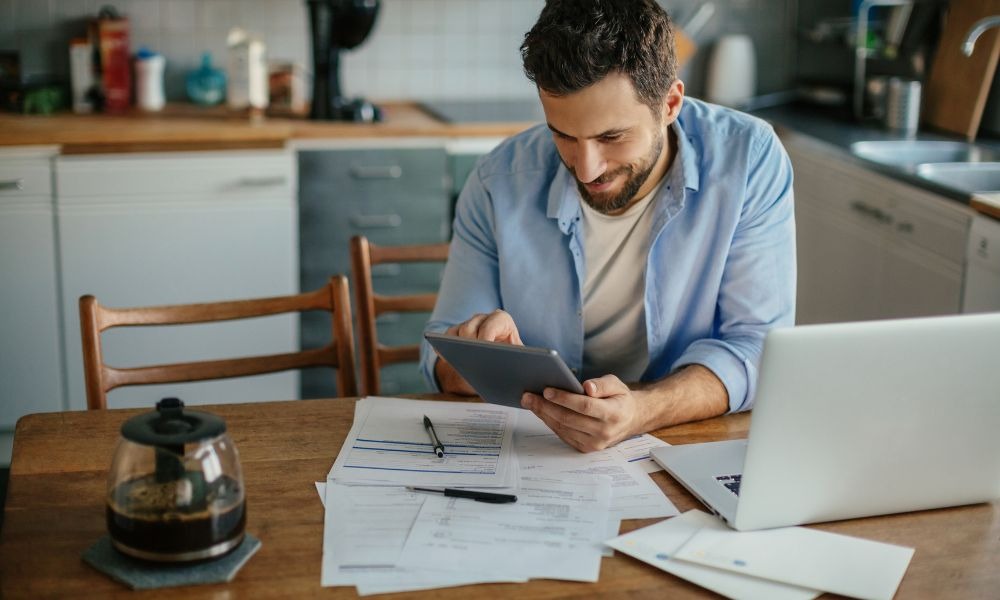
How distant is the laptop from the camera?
1.21 m

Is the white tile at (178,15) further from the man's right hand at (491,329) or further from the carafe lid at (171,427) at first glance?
the carafe lid at (171,427)

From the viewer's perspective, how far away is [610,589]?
1.20 meters

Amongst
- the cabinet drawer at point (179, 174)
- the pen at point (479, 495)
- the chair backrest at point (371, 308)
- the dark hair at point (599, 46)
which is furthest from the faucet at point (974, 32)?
the pen at point (479, 495)

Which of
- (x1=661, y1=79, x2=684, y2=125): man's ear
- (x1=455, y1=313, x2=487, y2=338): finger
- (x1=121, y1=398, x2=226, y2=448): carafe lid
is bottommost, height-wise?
(x1=455, y1=313, x2=487, y2=338): finger

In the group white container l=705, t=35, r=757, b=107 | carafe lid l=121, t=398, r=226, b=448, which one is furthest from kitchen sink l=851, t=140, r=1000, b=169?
carafe lid l=121, t=398, r=226, b=448

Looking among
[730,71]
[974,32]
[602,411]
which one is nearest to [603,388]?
[602,411]

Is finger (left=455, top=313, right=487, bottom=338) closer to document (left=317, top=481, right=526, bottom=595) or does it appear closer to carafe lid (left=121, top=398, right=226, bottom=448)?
document (left=317, top=481, right=526, bottom=595)

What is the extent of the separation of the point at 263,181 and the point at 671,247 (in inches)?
65.7

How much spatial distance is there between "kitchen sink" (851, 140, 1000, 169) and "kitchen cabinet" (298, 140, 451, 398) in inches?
49.3

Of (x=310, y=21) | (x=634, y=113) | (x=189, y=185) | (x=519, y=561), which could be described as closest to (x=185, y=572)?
(x=519, y=561)

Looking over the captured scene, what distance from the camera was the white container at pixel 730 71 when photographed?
409cm

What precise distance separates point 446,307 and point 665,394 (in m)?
0.44

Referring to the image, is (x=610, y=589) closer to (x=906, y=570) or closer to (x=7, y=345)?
(x=906, y=570)

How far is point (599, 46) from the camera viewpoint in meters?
1.65
